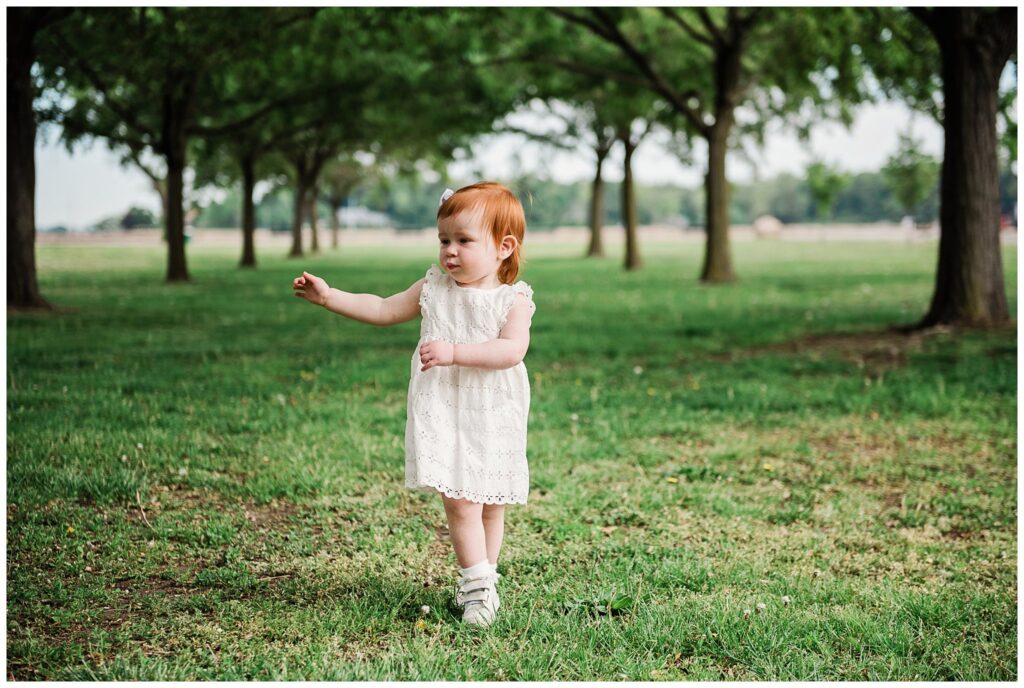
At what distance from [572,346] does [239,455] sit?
5063 mm

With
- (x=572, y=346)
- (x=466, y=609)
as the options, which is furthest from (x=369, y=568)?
(x=572, y=346)

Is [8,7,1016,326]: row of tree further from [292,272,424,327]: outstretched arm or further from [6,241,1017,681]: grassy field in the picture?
[292,272,424,327]: outstretched arm

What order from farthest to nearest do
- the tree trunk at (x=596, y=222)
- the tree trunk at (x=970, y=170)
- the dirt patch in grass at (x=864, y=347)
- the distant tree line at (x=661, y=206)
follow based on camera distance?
the distant tree line at (x=661, y=206), the tree trunk at (x=596, y=222), the tree trunk at (x=970, y=170), the dirt patch in grass at (x=864, y=347)

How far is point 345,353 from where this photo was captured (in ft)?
30.4

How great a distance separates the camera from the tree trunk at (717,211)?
65.3ft

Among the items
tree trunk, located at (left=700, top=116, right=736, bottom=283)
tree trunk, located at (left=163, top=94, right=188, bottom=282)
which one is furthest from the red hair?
tree trunk, located at (left=163, top=94, right=188, bottom=282)

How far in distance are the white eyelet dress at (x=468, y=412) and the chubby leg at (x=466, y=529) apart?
63mm

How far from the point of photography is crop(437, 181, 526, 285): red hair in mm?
3072

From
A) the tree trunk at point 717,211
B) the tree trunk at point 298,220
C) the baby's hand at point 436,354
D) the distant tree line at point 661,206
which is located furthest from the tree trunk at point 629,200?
the distant tree line at point 661,206

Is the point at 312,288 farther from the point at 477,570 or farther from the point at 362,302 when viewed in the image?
the point at 477,570

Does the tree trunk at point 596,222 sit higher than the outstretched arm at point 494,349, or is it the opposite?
the tree trunk at point 596,222

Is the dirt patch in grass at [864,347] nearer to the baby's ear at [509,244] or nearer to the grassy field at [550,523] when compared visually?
the grassy field at [550,523]

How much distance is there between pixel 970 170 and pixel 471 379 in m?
8.68

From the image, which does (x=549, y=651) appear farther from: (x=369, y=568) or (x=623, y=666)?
(x=369, y=568)
